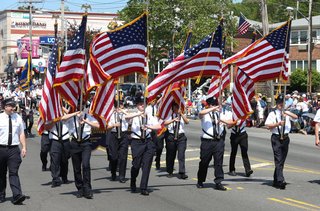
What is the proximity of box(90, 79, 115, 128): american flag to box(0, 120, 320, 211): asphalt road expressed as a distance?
1480 mm

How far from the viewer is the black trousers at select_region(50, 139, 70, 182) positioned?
13.7m

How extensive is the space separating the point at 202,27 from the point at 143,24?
148 ft

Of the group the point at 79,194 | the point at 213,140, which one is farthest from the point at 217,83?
the point at 79,194

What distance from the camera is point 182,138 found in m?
15.4

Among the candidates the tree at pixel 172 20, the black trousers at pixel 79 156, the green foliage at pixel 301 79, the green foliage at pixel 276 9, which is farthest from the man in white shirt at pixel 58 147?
the green foliage at pixel 276 9

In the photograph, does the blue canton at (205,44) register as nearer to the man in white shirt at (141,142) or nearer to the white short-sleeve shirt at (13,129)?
the man in white shirt at (141,142)

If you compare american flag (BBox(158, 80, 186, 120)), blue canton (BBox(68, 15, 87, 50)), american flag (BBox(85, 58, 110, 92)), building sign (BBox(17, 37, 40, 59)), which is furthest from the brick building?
american flag (BBox(85, 58, 110, 92))

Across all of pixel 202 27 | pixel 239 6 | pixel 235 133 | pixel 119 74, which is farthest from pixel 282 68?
pixel 239 6

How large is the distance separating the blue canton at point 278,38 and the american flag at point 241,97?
910 millimetres

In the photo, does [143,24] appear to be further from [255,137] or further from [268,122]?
[255,137]

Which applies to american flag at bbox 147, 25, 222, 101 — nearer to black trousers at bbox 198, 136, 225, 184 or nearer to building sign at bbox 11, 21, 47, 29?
black trousers at bbox 198, 136, 225, 184

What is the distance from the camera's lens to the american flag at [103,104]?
13.0 meters

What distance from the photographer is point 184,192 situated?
12.9 metres

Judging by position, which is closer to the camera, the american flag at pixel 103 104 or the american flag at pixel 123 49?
the american flag at pixel 123 49
